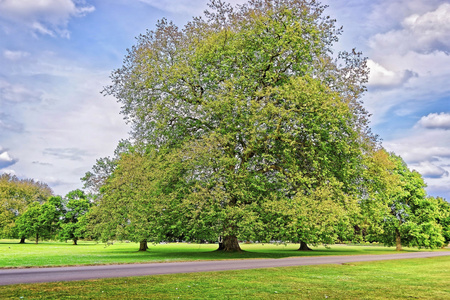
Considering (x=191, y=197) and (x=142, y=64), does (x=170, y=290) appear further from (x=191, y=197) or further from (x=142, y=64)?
(x=142, y=64)

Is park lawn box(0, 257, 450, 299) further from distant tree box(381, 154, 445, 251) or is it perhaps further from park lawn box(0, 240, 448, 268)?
distant tree box(381, 154, 445, 251)

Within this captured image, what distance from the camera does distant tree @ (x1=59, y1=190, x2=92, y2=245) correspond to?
2923 inches

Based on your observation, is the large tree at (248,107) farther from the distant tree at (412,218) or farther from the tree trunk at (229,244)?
the distant tree at (412,218)

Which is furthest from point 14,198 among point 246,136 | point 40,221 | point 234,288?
point 234,288

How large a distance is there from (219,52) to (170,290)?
23.5 metres

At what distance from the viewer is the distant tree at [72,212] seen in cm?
7425

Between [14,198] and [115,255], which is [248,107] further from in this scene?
[14,198]

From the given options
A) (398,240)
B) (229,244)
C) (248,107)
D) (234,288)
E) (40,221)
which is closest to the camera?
(234,288)

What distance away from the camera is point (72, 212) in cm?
7700

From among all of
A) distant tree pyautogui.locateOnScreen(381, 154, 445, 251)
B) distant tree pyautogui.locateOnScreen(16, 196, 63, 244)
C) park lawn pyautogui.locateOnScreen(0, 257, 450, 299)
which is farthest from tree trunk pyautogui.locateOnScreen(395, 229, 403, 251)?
distant tree pyautogui.locateOnScreen(16, 196, 63, 244)

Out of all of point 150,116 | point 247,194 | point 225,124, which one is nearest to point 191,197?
point 247,194

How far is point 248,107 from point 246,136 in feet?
7.37

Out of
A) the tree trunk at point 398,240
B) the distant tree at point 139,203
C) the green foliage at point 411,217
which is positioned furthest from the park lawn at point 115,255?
the tree trunk at point 398,240

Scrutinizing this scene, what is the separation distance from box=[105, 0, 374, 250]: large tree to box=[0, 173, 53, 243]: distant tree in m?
57.5
